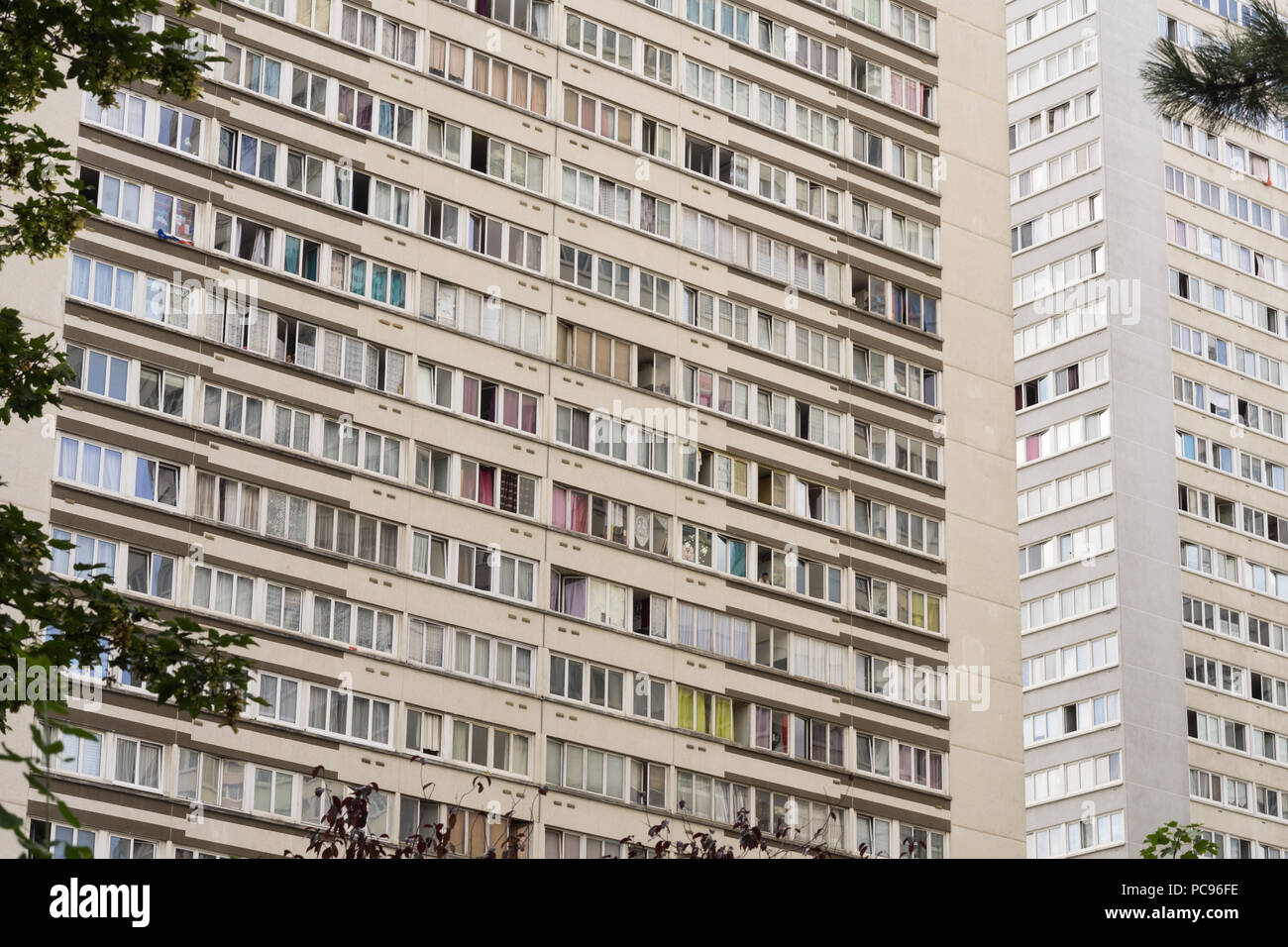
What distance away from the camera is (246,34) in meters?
81.9

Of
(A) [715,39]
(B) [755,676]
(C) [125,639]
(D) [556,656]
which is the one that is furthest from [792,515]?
(C) [125,639]

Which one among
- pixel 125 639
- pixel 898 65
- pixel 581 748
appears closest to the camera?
pixel 125 639

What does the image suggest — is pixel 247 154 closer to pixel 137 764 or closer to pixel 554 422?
pixel 554 422

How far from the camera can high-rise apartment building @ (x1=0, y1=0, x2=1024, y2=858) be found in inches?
2987

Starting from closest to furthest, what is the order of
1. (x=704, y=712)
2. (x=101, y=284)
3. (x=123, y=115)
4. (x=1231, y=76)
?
(x=1231, y=76)
(x=101, y=284)
(x=123, y=115)
(x=704, y=712)

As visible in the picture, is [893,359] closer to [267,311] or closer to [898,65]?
[898,65]

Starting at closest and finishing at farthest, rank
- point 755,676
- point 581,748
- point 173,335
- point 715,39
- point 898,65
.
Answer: point 173,335 → point 581,748 → point 755,676 → point 715,39 → point 898,65

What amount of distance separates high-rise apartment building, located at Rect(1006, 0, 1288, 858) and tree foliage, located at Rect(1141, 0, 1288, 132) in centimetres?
9977

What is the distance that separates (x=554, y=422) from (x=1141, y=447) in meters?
53.5

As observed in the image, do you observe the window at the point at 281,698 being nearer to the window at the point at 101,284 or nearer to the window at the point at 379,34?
the window at the point at 101,284

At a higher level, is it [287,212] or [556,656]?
[287,212]

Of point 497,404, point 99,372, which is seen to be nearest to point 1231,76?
point 99,372

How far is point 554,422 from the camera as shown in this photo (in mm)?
86625

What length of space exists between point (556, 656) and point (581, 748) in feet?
11.4
